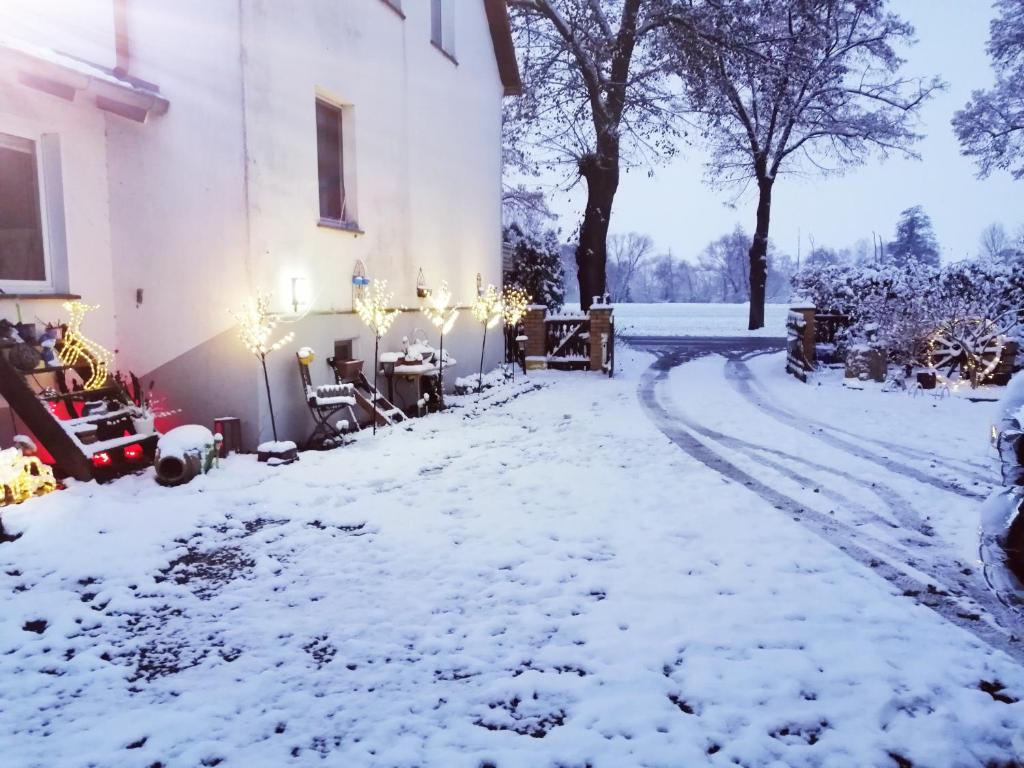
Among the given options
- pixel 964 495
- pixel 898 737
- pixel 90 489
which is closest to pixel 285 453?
pixel 90 489

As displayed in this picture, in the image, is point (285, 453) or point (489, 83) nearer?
point (285, 453)

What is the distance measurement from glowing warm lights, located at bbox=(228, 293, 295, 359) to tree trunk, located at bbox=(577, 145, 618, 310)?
12.8m

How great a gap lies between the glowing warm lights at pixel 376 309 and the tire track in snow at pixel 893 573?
4.34 m

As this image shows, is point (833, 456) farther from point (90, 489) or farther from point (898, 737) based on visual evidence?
point (90, 489)

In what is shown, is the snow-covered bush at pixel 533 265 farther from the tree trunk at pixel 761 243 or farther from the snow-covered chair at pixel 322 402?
the snow-covered chair at pixel 322 402

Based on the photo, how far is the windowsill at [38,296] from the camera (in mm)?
6369

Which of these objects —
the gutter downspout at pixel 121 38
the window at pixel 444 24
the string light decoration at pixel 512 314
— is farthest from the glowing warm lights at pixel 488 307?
the gutter downspout at pixel 121 38

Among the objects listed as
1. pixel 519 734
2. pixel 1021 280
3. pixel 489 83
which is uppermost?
pixel 489 83

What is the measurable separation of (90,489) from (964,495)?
753 cm

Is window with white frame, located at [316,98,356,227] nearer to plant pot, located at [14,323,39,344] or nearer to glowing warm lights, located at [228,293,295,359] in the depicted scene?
glowing warm lights, located at [228,293,295,359]

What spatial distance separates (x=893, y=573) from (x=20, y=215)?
8143mm

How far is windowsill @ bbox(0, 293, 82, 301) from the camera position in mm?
6369

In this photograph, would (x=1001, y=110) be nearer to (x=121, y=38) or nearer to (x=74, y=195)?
(x=121, y=38)

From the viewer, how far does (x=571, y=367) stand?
16656mm
